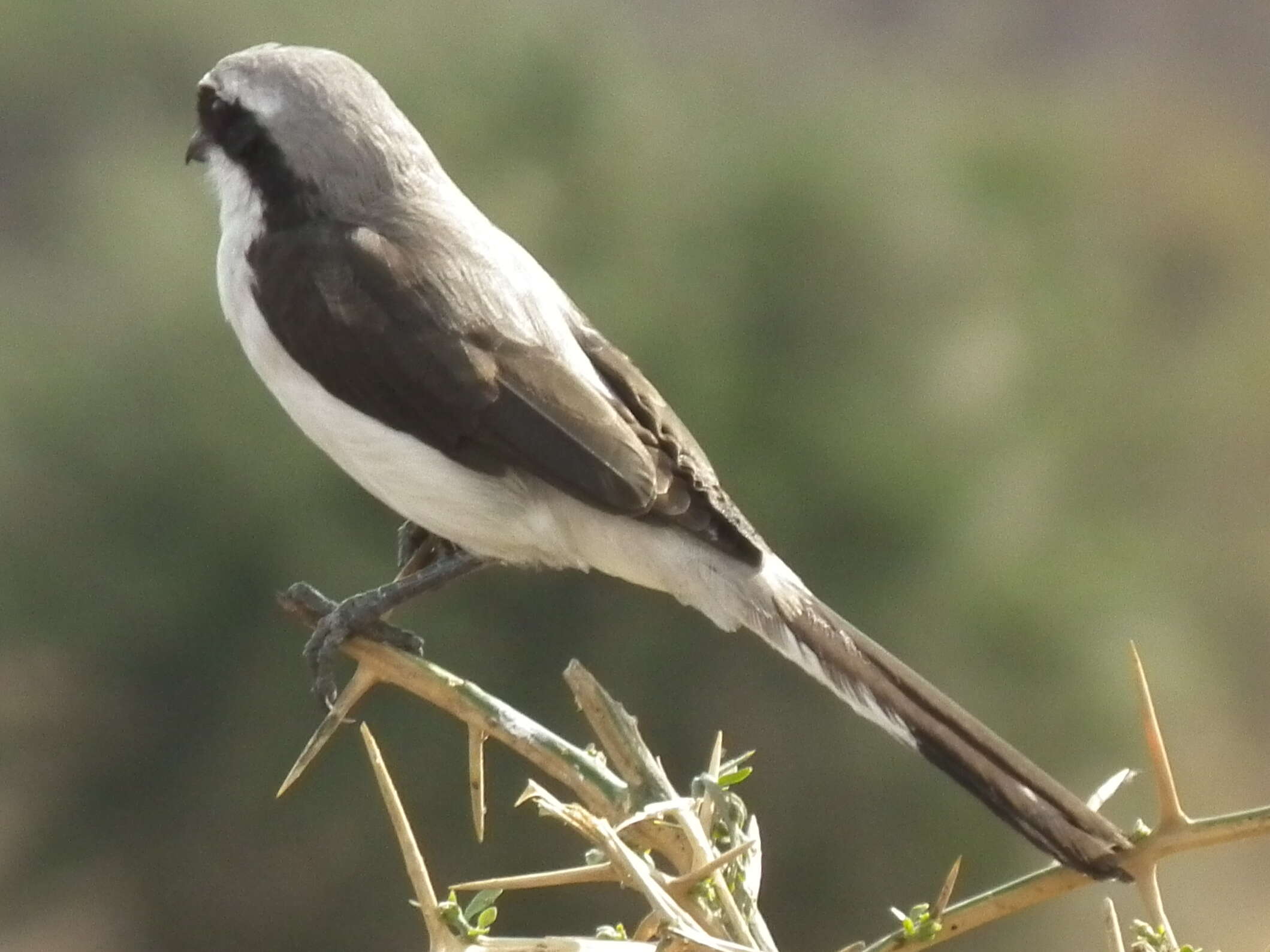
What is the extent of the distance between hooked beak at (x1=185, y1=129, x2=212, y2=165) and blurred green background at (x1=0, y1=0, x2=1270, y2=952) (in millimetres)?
4017

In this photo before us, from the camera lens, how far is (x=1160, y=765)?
132cm

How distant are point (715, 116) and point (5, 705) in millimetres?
4380

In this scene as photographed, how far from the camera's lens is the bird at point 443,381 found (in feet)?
7.95

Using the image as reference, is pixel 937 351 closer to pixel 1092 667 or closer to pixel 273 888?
pixel 1092 667

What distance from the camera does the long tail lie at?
5.48 feet

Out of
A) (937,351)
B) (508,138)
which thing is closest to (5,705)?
(508,138)

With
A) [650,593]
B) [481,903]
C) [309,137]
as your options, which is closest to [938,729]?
[481,903]

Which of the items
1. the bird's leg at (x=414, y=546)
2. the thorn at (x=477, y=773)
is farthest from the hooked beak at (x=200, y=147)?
the thorn at (x=477, y=773)

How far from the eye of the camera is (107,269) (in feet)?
27.3

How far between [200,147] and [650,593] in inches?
173

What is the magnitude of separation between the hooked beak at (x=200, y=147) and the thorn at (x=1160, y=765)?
1993mm

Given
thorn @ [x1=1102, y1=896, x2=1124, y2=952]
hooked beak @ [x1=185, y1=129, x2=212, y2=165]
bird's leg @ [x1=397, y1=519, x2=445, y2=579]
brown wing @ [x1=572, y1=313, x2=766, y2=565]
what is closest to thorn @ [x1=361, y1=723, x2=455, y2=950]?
thorn @ [x1=1102, y1=896, x2=1124, y2=952]

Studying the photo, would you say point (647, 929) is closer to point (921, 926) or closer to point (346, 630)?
point (921, 926)

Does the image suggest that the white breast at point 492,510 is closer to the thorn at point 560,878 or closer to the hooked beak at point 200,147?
the hooked beak at point 200,147
